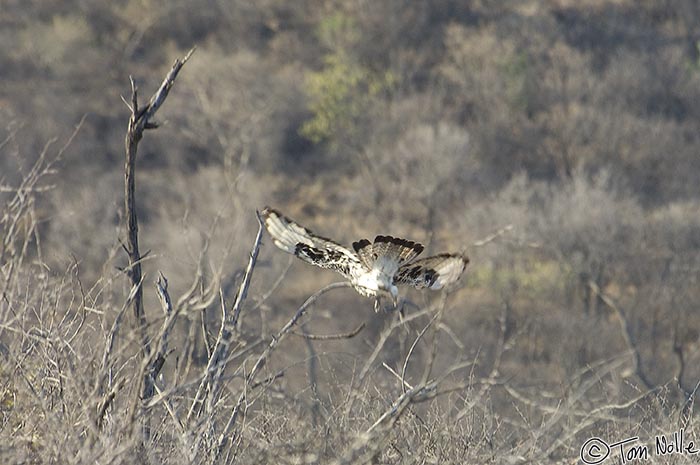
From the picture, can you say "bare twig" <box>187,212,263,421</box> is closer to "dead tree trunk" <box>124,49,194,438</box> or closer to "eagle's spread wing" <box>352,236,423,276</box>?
"dead tree trunk" <box>124,49,194,438</box>

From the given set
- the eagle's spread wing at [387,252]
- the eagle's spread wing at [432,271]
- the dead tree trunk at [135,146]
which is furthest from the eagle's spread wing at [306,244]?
the dead tree trunk at [135,146]

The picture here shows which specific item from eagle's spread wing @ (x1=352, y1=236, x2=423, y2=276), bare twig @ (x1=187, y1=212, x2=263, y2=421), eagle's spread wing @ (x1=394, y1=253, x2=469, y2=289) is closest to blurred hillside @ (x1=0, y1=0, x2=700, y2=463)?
bare twig @ (x1=187, y1=212, x2=263, y2=421)

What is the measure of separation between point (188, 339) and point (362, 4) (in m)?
40.7

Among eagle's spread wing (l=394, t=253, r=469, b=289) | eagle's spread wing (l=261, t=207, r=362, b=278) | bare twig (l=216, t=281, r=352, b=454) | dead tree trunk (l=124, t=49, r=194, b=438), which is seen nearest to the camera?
bare twig (l=216, t=281, r=352, b=454)

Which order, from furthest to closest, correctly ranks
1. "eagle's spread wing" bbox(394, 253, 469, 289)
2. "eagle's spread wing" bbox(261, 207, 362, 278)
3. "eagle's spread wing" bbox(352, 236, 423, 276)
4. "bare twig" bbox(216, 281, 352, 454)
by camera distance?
"eagle's spread wing" bbox(261, 207, 362, 278)
"eagle's spread wing" bbox(394, 253, 469, 289)
"eagle's spread wing" bbox(352, 236, 423, 276)
"bare twig" bbox(216, 281, 352, 454)

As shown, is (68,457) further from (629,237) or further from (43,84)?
(43,84)

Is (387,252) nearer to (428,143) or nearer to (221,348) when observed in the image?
(221,348)

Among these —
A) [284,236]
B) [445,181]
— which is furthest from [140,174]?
[284,236]

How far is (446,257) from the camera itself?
5578 mm

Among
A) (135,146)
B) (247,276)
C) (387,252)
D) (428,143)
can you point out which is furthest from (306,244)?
(428,143)

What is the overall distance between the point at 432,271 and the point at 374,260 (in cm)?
31

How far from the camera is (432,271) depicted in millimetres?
5637

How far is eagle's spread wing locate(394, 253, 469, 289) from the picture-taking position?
553cm

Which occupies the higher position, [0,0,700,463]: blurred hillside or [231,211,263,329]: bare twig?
[231,211,263,329]: bare twig
